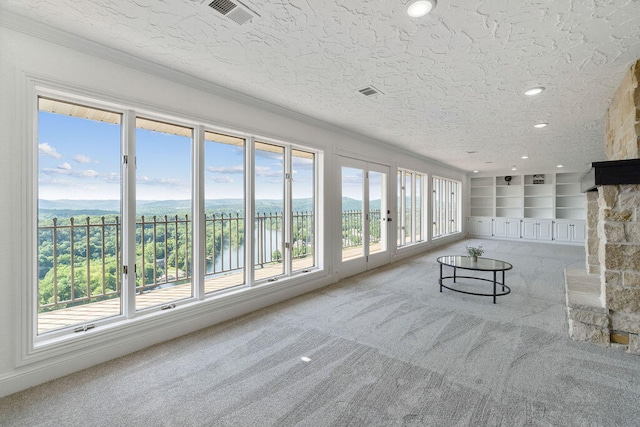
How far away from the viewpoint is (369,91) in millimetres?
3014

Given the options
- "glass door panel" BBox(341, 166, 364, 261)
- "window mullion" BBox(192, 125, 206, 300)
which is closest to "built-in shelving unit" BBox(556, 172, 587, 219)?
"glass door panel" BBox(341, 166, 364, 261)

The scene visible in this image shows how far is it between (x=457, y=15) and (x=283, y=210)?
2824 millimetres

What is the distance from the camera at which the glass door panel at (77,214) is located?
2240 millimetres

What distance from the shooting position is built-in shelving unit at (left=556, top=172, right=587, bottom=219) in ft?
29.3

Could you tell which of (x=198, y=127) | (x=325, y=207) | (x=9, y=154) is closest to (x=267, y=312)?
(x=325, y=207)

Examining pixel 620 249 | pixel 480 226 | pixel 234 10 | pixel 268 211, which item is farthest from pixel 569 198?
pixel 234 10

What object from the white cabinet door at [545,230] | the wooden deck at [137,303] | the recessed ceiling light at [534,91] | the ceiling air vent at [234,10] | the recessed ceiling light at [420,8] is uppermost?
the recessed ceiling light at [534,91]

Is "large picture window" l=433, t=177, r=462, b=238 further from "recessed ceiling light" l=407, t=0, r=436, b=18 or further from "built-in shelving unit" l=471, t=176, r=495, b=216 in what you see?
"recessed ceiling light" l=407, t=0, r=436, b=18

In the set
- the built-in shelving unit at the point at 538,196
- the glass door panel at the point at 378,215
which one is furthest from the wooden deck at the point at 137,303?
the built-in shelving unit at the point at 538,196

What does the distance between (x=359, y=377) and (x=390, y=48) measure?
2452 mm

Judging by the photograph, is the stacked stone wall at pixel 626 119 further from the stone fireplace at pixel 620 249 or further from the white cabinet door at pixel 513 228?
the white cabinet door at pixel 513 228

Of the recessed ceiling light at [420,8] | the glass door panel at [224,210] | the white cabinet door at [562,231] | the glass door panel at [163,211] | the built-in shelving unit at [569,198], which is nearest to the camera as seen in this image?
the recessed ceiling light at [420,8]

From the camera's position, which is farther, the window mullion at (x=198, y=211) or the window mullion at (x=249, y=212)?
the window mullion at (x=249, y=212)

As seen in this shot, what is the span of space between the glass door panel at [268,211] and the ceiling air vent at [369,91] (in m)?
1.37
